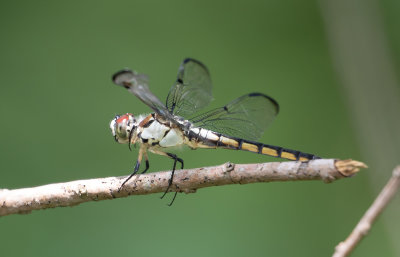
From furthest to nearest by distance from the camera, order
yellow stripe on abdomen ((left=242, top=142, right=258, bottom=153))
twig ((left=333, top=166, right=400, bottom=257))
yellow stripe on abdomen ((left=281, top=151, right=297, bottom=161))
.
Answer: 1. yellow stripe on abdomen ((left=242, top=142, right=258, bottom=153))
2. yellow stripe on abdomen ((left=281, top=151, right=297, bottom=161))
3. twig ((left=333, top=166, right=400, bottom=257))

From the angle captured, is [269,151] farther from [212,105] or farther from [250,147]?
[212,105]

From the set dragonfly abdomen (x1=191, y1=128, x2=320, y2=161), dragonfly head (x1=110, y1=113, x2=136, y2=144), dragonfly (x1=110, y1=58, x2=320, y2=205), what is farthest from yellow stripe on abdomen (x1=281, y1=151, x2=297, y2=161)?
dragonfly head (x1=110, y1=113, x2=136, y2=144)

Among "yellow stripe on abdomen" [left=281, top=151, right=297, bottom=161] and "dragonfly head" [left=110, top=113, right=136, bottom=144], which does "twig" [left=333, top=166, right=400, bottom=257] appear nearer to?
"yellow stripe on abdomen" [left=281, top=151, right=297, bottom=161]

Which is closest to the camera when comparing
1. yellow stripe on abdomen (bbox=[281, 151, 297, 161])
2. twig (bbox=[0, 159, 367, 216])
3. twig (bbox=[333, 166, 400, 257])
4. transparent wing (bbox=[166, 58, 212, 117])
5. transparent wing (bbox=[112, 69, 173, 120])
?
twig (bbox=[333, 166, 400, 257])

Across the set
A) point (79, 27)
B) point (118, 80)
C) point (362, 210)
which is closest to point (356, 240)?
point (118, 80)

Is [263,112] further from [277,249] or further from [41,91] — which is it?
[41,91]

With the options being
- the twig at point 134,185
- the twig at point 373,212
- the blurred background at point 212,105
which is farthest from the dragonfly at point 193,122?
the twig at point 373,212

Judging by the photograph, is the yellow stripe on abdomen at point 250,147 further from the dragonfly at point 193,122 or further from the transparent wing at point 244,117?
the transparent wing at point 244,117
